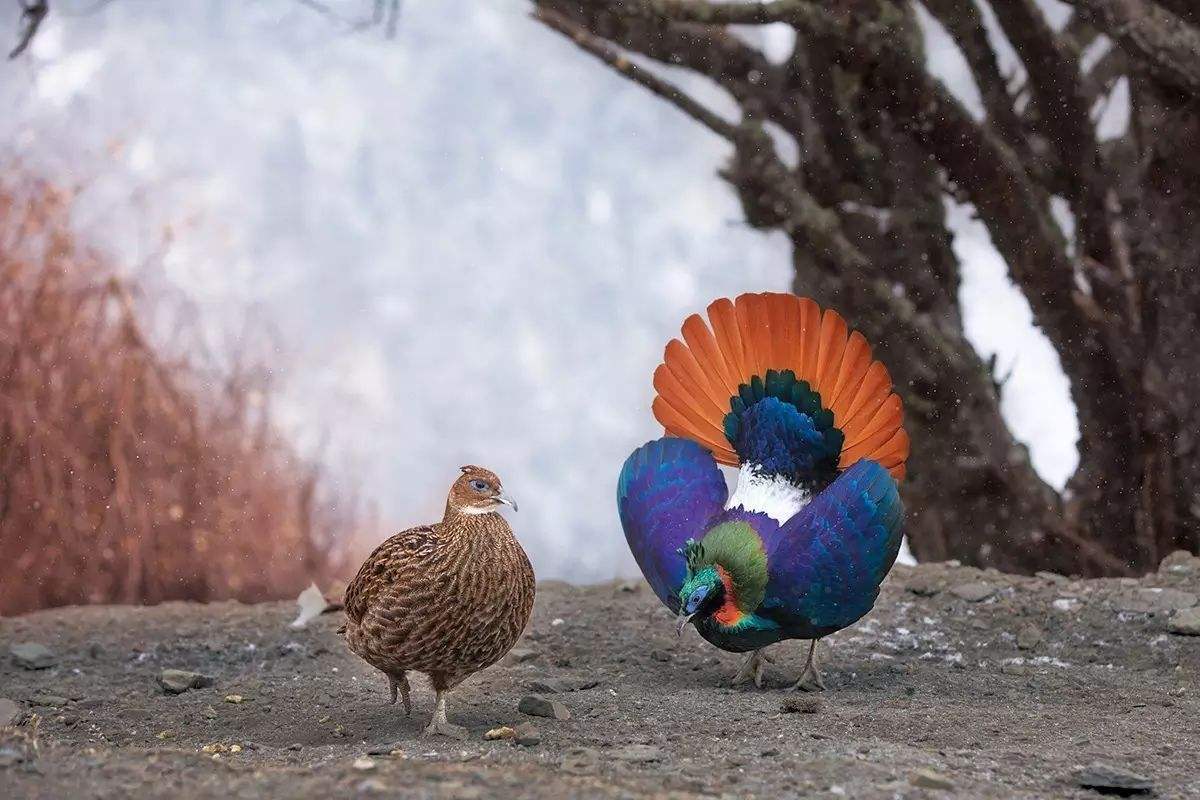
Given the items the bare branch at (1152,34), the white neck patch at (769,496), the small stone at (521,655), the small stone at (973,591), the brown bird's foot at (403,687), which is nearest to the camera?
the brown bird's foot at (403,687)

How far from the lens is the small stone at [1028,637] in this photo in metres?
4.73

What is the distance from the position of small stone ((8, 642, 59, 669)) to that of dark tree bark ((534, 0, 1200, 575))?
11.1ft

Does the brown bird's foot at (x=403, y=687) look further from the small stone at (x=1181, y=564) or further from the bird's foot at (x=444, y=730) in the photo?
the small stone at (x=1181, y=564)

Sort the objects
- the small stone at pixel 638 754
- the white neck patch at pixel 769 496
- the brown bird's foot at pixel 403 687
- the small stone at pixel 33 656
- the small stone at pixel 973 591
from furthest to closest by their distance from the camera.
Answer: the small stone at pixel 973 591
the small stone at pixel 33 656
the white neck patch at pixel 769 496
the brown bird's foot at pixel 403 687
the small stone at pixel 638 754

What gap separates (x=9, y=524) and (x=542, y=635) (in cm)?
270

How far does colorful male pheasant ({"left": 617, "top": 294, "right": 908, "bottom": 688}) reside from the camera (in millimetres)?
3611

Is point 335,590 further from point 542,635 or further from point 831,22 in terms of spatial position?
point 831,22

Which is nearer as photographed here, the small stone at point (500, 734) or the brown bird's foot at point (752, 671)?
the small stone at point (500, 734)

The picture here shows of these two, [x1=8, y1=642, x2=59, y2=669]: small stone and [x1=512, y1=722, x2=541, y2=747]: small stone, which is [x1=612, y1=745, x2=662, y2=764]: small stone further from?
[x1=8, y1=642, x2=59, y2=669]: small stone

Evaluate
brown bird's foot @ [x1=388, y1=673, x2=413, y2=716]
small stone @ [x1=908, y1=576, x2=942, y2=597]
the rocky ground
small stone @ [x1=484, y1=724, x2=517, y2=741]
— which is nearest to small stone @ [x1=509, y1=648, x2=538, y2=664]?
the rocky ground

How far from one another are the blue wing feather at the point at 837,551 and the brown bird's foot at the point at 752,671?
0.42 meters

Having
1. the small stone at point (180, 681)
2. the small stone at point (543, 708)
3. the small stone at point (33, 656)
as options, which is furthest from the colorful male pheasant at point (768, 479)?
the small stone at point (33, 656)

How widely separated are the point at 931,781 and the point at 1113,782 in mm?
513

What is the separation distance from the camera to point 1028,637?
15.7ft
